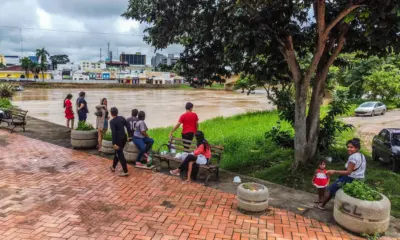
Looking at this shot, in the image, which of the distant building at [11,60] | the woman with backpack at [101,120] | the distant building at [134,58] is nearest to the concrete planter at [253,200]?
the woman with backpack at [101,120]

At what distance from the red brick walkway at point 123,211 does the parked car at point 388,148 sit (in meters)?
4.97

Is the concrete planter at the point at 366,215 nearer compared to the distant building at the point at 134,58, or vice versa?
the concrete planter at the point at 366,215

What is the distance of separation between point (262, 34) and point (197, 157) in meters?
2.99

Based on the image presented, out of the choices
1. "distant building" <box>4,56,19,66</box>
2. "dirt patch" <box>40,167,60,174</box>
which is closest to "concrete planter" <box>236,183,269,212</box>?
"dirt patch" <box>40,167,60,174</box>

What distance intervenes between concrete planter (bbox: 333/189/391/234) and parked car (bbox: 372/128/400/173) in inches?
182

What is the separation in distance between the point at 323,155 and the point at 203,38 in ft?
15.9

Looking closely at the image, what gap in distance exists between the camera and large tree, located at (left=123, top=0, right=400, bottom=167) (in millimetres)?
6762

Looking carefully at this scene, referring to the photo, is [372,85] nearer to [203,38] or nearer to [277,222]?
[203,38]

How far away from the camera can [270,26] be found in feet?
24.3

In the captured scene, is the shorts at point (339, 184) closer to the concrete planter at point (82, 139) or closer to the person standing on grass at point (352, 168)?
the person standing on grass at point (352, 168)

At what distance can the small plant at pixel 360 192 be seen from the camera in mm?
4883

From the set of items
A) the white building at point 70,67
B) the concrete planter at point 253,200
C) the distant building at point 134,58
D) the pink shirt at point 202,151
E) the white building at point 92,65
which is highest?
the distant building at point 134,58

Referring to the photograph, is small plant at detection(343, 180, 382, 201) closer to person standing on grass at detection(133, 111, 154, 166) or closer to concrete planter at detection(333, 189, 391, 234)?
concrete planter at detection(333, 189, 391, 234)

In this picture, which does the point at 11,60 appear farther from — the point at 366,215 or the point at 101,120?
the point at 366,215
